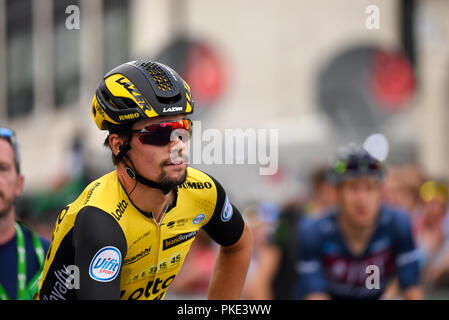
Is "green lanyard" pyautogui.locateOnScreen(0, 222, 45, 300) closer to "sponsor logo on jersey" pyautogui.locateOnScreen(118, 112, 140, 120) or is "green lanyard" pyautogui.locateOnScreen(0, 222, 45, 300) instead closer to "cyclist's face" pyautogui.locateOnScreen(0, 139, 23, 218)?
"cyclist's face" pyautogui.locateOnScreen(0, 139, 23, 218)

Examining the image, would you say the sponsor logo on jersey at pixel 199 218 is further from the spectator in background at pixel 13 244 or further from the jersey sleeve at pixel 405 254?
the jersey sleeve at pixel 405 254

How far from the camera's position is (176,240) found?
3936 mm

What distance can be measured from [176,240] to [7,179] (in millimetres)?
1414

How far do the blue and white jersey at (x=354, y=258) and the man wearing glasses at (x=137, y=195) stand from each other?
7.19 feet

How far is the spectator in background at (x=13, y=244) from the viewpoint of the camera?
4598 millimetres

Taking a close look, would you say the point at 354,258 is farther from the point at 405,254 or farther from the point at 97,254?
the point at 97,254

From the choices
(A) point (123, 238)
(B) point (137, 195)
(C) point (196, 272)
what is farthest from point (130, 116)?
(C) point (196, 272)

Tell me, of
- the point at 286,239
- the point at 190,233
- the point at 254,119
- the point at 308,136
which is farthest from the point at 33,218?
the point at 254,119

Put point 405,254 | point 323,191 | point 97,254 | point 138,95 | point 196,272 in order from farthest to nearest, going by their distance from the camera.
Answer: point 323,191
point 196,272
point 405,254
point 138,95
point 97,254

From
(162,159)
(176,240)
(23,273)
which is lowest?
(23,273)

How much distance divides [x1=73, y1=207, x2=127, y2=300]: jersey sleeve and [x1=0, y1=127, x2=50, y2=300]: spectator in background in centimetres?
143

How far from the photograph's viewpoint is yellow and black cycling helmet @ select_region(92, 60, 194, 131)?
3584 millimetres

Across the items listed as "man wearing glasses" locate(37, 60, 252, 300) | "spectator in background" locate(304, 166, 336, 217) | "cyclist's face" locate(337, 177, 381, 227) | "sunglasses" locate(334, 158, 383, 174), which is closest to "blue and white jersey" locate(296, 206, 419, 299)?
"cyclist's face" locate(337, 177, 381, 227)

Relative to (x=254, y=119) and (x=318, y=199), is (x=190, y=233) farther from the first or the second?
(x=254, y=119)
